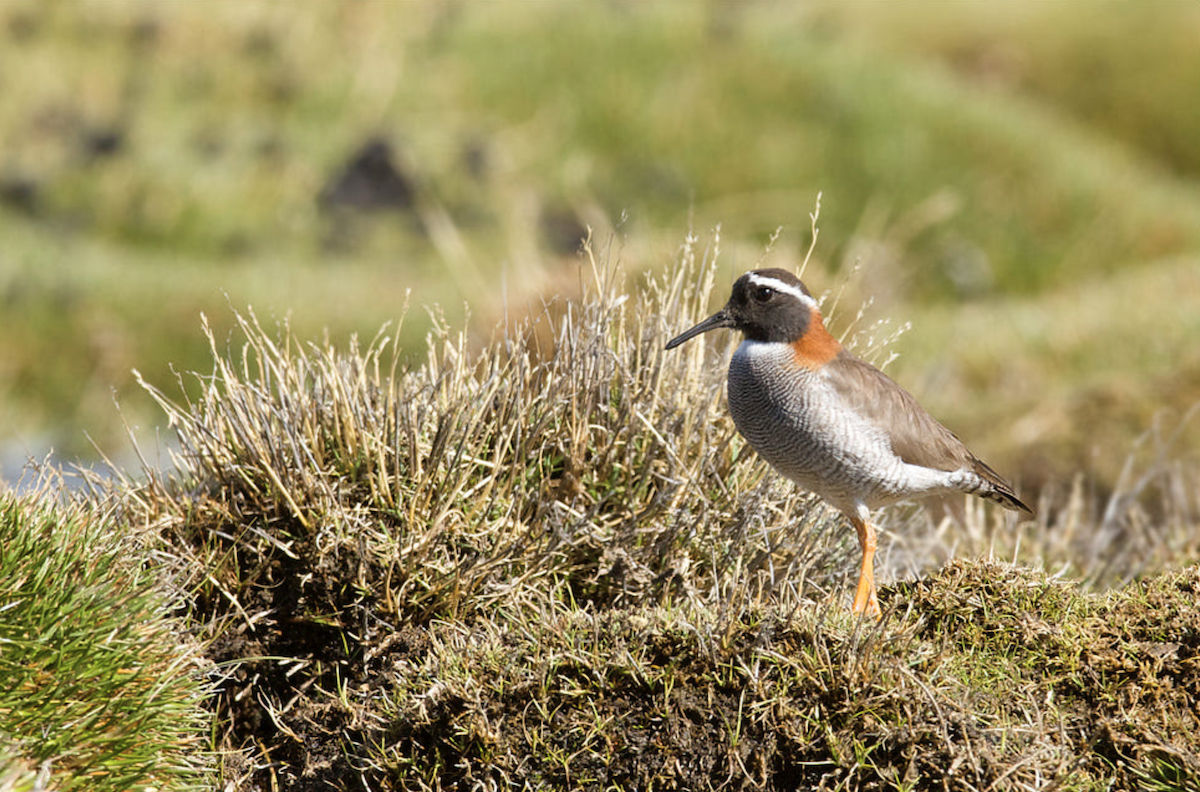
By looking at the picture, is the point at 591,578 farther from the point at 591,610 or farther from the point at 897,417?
the point at 897,417

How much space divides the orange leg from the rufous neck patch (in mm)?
667

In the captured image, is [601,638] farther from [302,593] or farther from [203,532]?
[203,532]

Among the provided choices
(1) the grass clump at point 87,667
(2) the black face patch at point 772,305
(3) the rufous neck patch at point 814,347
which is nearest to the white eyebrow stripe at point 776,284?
(2) the black face patch at point 772,305

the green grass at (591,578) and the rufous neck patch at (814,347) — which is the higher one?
the rufous neck patch at (814,347)

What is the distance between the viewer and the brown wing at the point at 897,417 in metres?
5.07

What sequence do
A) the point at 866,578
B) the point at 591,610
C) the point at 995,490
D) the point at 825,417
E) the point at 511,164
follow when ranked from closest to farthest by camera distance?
1. the point at 866,578
2. the point at 825,417
3. the point at 591,610
4. the point at 995,490
5. the point at 511,164

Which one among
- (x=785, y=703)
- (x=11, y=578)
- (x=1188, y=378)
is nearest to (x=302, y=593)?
(x=11, y=578)

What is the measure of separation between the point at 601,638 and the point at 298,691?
122 centimetres

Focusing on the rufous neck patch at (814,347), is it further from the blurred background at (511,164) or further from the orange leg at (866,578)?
the blurred background at (511,164)

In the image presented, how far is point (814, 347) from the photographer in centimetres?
516

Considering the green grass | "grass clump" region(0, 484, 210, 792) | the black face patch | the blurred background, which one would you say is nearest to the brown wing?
the black face patch

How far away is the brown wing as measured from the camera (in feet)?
16.6

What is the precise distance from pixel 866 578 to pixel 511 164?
648 inches

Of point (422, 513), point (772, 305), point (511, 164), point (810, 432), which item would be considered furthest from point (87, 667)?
point (511, 164)
